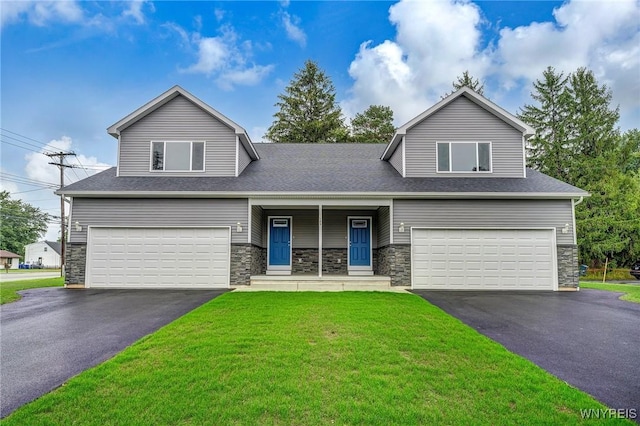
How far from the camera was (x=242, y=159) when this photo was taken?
13.3 metres

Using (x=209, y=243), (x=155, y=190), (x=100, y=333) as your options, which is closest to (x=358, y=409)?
(x=100, y=333)

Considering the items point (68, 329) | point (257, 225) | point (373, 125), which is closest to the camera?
point (68, 329)

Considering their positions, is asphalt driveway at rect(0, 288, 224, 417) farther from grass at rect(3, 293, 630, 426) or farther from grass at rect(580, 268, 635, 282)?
grass at rect(580, 268, 635, 282)

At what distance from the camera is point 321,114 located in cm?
3155

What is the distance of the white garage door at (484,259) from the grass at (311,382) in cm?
560

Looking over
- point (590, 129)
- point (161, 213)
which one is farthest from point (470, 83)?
point (161, 213)

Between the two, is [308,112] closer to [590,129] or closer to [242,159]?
[242,159]

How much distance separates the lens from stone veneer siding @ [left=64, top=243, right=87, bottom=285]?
11414 mm

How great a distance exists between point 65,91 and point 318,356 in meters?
19.3

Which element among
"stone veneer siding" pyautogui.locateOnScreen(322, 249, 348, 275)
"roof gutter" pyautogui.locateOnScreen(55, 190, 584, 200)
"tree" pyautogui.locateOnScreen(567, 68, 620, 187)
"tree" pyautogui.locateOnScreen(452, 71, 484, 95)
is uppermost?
"tree" pyautogui.locateOnScreen(452, 71, 484, 95)

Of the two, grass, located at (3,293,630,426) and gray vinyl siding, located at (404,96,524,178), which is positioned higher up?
gray vinyl siding, located at (404,96,524,178)

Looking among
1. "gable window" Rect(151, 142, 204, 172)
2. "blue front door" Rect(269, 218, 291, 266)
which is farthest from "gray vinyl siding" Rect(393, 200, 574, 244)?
"gable window" Rect(151, 142, 204, 172)

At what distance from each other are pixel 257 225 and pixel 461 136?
8.33 m

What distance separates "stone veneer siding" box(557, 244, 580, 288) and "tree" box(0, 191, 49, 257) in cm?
6868
